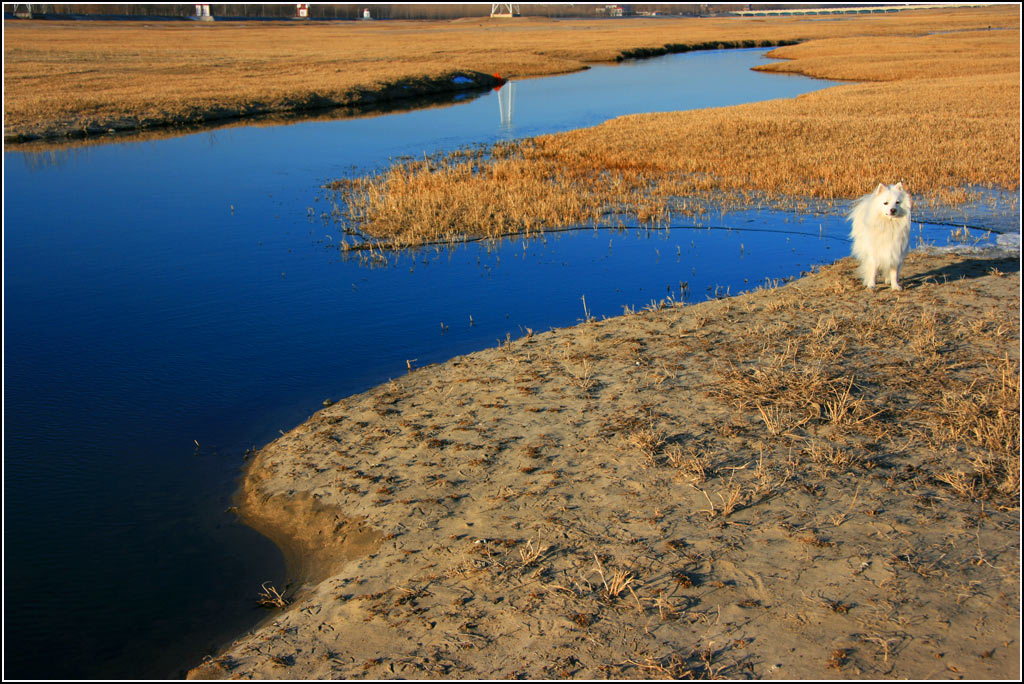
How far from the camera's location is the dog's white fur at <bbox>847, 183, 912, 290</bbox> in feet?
31.3

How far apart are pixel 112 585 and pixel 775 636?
4.37 m

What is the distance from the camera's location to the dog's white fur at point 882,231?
954cm

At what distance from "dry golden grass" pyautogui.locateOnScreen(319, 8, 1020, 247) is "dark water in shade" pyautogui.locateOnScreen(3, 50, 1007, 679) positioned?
121 cm

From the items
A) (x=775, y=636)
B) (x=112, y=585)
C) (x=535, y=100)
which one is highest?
(x=535, y=100)

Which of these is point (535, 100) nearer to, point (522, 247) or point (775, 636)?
point (522, 247)

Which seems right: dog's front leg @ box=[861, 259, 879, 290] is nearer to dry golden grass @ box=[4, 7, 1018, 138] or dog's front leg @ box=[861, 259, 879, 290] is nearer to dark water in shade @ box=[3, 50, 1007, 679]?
dark water in shade @ box=[3, 50, 1007, 679]

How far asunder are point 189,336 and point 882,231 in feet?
28.4

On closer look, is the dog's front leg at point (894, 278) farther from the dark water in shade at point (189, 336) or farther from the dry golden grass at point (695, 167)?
the dry golden grass at point (695, 167)

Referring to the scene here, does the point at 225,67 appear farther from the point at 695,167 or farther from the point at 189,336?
the point at 189,336

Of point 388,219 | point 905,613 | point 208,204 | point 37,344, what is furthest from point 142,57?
point 905,613

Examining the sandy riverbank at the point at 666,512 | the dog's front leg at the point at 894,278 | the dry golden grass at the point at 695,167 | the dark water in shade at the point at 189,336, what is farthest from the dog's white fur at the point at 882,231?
the dry golden grass at the point at 695,167

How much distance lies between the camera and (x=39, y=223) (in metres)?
16.5

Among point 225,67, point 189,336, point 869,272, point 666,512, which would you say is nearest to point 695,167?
point 869,272

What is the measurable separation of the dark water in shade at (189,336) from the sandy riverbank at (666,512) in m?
0.73
